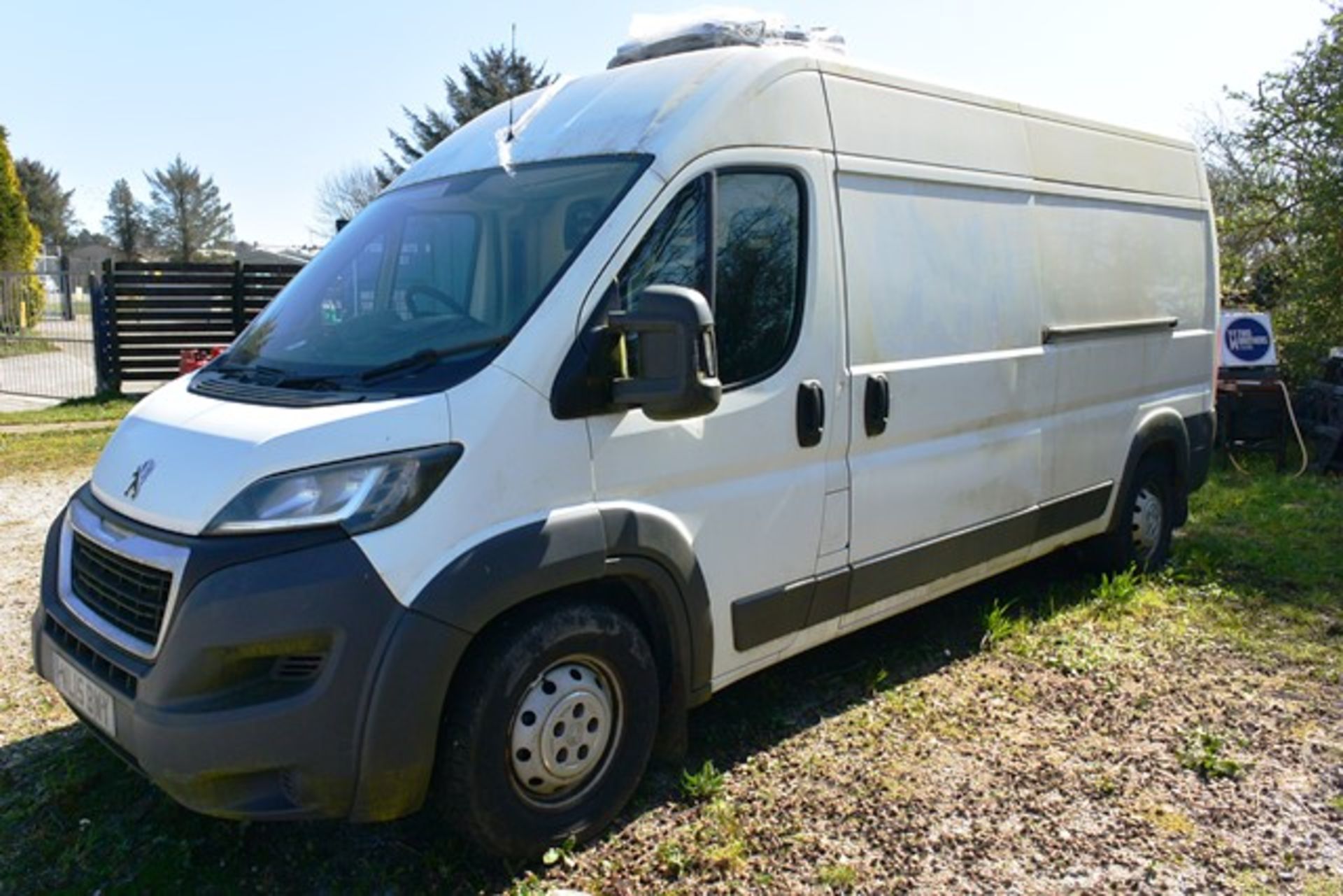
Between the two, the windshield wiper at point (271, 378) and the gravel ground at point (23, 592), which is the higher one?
the windshield wiper at point (271, 378)

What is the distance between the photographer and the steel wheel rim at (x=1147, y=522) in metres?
5.80

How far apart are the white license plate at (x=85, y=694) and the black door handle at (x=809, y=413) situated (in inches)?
90.4

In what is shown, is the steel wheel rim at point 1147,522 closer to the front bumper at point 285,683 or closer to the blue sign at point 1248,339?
the front bumper at point 285,683

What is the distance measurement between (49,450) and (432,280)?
8.72 metres

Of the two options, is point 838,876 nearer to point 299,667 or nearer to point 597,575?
point 597,575

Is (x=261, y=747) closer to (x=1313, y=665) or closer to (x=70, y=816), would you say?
(x=70, y=816)

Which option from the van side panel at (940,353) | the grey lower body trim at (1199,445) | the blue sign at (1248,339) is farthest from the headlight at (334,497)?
the blue sign at (1248,339)

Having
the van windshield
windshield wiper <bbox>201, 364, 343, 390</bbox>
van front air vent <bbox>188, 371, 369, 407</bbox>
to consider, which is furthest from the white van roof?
van front air vent <bbox>188, 371, 369, 407</bbox>

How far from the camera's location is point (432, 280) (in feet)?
11.1

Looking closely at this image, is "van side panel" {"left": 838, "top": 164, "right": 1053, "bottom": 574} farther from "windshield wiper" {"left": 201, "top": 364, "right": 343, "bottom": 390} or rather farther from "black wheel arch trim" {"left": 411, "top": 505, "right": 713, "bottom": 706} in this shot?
"windshield wiper" {"left": 201, "top": 364, "right": 343, "bottom": 390}

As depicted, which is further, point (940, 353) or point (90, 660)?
point (940, 353)

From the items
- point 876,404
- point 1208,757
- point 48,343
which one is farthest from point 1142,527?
point 48,343

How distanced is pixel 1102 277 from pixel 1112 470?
1.02 metres

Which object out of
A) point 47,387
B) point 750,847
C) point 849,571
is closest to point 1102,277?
point 849,571
